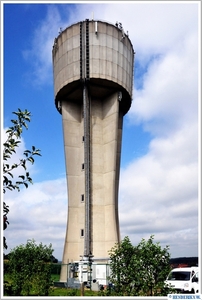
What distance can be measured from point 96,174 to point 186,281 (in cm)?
1395

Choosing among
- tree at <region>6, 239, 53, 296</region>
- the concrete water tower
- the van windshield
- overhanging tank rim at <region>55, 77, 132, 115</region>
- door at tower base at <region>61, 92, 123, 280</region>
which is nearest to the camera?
tree at <region>6, 239, 53, 296</region>

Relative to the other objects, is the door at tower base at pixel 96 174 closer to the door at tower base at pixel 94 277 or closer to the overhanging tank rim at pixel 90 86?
the overhanging tank rim at pixel 90 86

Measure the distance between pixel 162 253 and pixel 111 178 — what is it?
1814 cm

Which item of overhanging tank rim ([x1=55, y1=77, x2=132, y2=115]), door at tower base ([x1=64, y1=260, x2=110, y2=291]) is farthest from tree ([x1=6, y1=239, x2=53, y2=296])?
overhanging tank rim ([x1=55, y1=77, x2=132, y2=115])

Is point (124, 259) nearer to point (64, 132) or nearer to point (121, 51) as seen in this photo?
point (64, 132)

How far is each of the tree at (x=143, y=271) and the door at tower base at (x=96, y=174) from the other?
1636cm

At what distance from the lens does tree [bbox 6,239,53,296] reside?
51.6ft

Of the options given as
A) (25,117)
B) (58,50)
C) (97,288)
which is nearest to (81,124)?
(58,50)

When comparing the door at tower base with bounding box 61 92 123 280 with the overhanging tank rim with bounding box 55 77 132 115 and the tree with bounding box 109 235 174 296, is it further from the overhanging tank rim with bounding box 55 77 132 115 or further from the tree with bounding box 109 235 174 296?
the tree with bounding box 109 235 174 296

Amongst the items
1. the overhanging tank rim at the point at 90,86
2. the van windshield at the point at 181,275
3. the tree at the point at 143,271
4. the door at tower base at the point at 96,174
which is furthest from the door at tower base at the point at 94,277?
the overhanging tank rim at the point at 90,86

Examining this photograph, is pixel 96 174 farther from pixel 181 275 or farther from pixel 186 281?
pixel 186 281

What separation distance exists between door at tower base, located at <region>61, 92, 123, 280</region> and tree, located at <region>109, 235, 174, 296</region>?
1636 cm

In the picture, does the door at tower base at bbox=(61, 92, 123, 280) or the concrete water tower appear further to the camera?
the concrete water tower

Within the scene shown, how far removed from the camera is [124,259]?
12609mm
